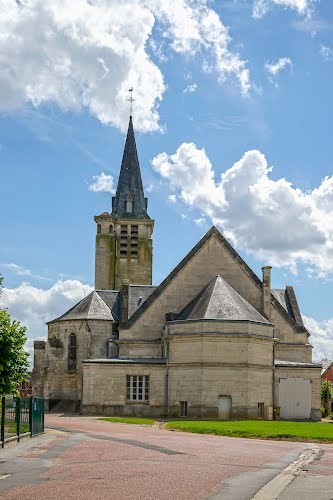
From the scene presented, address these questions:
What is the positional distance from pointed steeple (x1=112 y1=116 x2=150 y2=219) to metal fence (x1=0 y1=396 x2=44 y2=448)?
49.4 m

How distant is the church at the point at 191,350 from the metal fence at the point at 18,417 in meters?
18.7

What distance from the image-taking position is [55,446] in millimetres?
23172

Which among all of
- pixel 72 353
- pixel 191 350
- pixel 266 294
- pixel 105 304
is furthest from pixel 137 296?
pixel 191 350

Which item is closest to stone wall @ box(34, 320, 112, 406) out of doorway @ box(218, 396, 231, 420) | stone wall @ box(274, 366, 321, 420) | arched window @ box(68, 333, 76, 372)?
arched window @ box(68, 333, 76, 372)

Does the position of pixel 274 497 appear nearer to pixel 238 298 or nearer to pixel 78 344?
pixel 238 298

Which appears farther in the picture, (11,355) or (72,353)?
(72,353)

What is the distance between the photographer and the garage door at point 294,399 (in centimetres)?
4856

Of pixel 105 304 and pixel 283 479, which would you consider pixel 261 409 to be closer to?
pixel 105 304

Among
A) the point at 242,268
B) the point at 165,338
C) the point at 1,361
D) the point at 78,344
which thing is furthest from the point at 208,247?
the point at 1,361

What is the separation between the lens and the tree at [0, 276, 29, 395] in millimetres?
24453

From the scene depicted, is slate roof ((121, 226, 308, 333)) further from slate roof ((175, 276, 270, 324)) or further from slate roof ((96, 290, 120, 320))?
slate roof ((96, 290, 120, 320))

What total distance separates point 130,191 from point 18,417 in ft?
179

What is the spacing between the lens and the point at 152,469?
16766 mm

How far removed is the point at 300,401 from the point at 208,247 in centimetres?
1240
